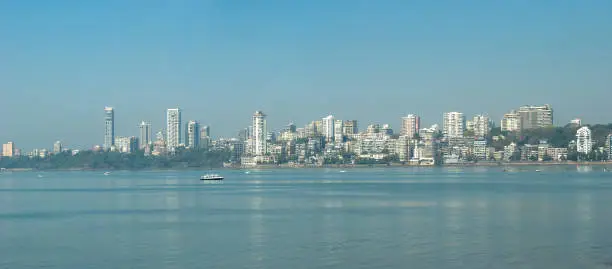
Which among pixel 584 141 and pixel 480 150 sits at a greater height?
pixel 584 141

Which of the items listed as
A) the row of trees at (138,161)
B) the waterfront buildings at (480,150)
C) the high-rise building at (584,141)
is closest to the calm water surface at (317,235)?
the high-rise building at (584,141)

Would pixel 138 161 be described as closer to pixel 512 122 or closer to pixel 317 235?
pixel 512 122

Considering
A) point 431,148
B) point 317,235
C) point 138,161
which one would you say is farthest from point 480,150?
point 317,235

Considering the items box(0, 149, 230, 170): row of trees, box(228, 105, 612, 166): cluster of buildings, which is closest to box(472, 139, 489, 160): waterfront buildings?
box(228, 105, 612, 166): cluster of buildings

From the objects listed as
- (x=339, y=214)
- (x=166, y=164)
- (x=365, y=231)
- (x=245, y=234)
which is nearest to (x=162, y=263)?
(x=245, y=234)

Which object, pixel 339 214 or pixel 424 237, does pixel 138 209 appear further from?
pixel 424 237

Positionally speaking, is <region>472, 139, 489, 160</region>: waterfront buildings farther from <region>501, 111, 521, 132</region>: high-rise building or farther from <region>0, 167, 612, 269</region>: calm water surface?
<region>0, 167, 612, 269</region>: calm water surface
